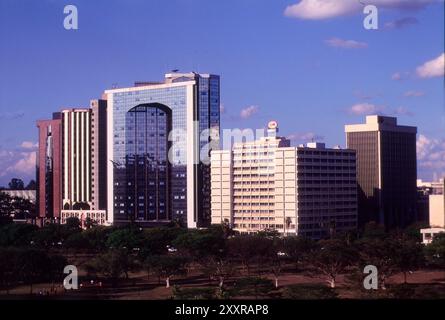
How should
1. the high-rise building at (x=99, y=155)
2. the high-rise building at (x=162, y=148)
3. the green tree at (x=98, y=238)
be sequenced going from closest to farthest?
the green tree at (x=98, y=238), the high-rise building at (x=162, y=148), the high-rise building at (x=99, y=155)

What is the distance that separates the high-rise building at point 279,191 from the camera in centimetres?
1423

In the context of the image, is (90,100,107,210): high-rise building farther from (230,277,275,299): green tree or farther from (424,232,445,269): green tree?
(230,277,275,299): green tree

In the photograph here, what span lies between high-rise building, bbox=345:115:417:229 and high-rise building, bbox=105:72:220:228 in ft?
13.7

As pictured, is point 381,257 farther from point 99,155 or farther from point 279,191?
point 99,155

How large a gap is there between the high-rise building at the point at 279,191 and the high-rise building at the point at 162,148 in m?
0.57

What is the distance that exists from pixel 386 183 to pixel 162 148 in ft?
19.1

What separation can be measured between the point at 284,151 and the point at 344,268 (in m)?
6.40

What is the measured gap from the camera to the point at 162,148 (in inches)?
652

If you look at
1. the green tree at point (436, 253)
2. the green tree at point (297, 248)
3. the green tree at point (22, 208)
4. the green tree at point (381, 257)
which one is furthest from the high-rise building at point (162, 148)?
the green tree at point (381, 257)

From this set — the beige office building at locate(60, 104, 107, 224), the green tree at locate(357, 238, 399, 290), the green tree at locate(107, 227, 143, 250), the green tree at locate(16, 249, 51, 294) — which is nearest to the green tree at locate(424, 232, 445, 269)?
the green tree at locate(357, 238, 399, 290)

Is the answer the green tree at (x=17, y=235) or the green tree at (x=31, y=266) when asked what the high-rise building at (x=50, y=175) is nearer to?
the green tree at (x=17, y=235)

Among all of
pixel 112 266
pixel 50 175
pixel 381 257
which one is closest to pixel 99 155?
pixel 50 175

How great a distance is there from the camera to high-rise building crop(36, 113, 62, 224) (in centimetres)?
1370
